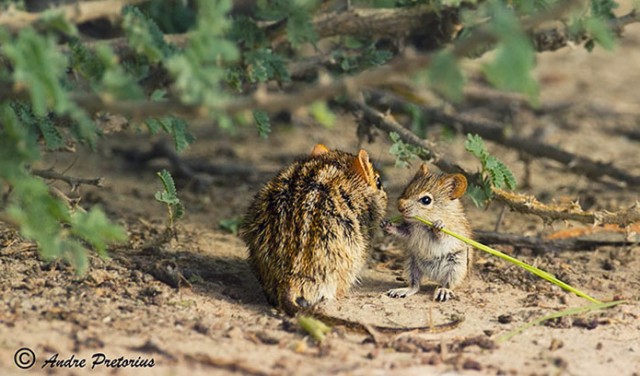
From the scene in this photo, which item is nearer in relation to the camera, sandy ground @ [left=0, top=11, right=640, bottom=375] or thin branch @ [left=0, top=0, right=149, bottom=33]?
sandy ground @ [left=0, top=11, right=640, bottom=375]

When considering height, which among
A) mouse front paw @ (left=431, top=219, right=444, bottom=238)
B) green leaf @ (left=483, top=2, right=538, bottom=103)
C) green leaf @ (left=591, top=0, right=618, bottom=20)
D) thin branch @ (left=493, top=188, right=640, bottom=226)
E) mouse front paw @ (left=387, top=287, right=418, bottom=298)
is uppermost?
green leaf @ (left=483, top=2, right=538, bottom=103)

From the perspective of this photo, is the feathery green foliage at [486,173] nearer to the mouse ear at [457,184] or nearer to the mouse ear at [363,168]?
the mouse ear at [457,184]

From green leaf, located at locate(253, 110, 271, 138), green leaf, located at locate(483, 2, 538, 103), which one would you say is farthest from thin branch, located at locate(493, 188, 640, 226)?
green leaf, located at locate(483, 2, 538, 103)

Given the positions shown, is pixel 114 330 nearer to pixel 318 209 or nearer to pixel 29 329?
pixel 29 329

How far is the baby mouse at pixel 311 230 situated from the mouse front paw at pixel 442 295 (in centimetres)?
48

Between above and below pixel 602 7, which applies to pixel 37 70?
above

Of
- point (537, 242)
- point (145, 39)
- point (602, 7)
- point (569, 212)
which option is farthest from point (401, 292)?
point (145, 39)

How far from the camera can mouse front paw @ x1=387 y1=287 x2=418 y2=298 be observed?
5.77m

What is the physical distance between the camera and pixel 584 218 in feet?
19.2

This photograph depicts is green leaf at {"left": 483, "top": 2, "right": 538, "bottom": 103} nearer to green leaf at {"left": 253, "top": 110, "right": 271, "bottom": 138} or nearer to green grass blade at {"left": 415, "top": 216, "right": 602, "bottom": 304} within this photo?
green grass blade at {"left": 415, "top": 216, "right": 602, "bottom": 304}

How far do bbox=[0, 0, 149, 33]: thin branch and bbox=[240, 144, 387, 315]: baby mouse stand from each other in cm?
150
